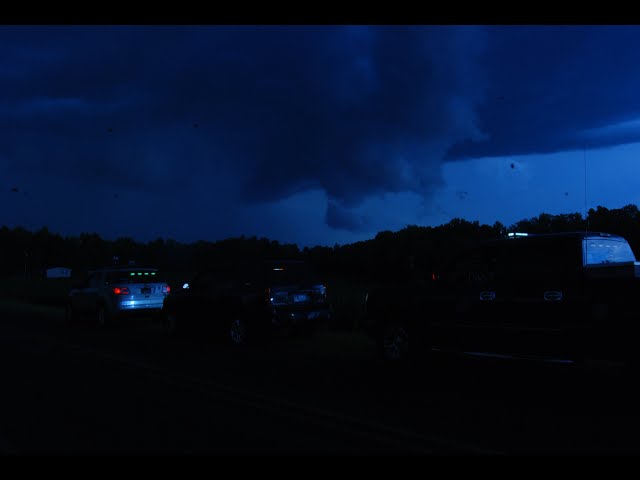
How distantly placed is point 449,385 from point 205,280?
779 centimetres

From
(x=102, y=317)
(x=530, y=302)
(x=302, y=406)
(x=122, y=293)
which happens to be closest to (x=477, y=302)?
(x=530, y=302)

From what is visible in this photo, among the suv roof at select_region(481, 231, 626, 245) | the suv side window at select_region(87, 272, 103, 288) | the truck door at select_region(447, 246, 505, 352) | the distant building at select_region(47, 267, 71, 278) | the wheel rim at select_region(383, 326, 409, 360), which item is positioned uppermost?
the distant building at select_region(47, 267, 71, 278)

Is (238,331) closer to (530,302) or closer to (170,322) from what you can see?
(170,322)

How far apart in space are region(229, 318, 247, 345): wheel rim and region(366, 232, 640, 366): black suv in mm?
4091

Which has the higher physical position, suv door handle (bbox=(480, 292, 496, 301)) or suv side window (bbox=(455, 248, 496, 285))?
suv side window (bbox=(455, 248, 496, 285))

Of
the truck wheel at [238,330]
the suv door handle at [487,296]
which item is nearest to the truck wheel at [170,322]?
the truck wheel at [238,330]

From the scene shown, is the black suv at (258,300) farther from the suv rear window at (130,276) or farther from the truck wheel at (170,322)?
the suv rear window at (130,276)

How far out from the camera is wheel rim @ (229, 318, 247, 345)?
13.8 meters

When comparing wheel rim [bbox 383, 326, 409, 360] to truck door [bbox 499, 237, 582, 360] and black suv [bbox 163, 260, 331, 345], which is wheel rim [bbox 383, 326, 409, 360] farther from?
black suv [bbox 163, 260, 331, 345]

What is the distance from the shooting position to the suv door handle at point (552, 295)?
8422mm

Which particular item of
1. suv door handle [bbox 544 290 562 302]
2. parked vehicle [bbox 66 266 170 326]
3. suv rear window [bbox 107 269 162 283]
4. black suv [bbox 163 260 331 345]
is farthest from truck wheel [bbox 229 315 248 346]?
suv door handle [bbox 544 290 562 302]

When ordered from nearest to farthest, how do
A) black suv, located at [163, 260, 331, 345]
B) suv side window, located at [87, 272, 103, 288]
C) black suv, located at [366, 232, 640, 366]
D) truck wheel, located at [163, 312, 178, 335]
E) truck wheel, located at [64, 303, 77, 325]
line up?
black suv, located at [366, 232, 640, 366], black suv, located at [163, 260, 331, 345], truck wheel, located at [163, 312, 178, 335], suv side window, located at [87, 272, 103, 288], truck wheel, located at [64, 303, 77, 325]

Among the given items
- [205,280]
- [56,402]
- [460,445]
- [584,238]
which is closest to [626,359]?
[584,238]

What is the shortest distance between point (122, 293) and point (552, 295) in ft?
44.1
